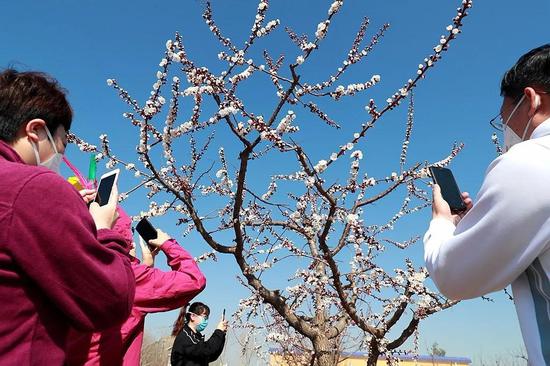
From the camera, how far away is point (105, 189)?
5.45 ft

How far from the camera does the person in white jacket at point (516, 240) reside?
102 centimetres

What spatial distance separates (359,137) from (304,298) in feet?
11.3

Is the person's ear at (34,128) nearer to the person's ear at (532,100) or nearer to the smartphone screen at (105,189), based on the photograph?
the smartphone screen at (105,189)

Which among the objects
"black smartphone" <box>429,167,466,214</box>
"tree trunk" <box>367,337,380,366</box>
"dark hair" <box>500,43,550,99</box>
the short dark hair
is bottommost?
"tree trunk" <box>367,337,380,366</box>

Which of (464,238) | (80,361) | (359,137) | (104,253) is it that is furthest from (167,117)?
(464,238)

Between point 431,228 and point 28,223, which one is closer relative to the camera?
point 28,223

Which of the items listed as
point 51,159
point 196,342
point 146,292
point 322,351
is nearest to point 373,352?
point 322,351

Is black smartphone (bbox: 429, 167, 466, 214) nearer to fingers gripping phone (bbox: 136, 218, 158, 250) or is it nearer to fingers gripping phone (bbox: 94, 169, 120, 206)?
fingers gripping phone (bbox: 94, 169, 120, 206)

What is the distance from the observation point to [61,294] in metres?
1.06

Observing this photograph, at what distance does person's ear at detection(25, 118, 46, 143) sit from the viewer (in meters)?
1.31

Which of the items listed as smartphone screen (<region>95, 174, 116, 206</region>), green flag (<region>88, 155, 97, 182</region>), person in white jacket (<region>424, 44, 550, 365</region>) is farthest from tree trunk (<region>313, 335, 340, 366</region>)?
person in white jacket (<region>424, 44, 550, 365</region>)

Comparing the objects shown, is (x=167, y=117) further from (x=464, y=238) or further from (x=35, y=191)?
(x=464, y=238)

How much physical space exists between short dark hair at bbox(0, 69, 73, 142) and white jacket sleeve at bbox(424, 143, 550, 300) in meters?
1.20

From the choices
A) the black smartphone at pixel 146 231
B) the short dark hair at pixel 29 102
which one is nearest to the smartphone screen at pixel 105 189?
the short dark hair at pixel 29 102
